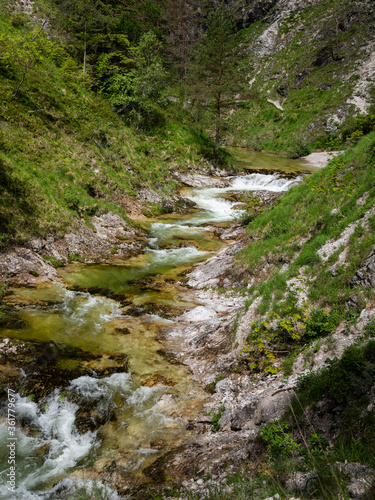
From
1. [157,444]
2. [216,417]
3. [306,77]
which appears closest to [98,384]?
[157,444]

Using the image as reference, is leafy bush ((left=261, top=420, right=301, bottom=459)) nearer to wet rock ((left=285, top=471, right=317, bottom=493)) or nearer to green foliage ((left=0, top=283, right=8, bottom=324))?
wet rock ((left=285, top=471, right=317, bottom=493))

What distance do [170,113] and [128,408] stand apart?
30194 millimetres

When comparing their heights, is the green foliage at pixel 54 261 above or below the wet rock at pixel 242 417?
above

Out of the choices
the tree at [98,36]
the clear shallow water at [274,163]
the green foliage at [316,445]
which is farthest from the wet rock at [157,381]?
the tree at [98,36]

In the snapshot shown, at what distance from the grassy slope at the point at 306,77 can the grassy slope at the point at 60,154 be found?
61.4 feet

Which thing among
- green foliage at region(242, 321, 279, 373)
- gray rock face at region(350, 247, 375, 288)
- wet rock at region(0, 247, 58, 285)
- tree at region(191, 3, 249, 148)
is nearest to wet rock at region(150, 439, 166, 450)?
green foliage at region(242, 321, 279, 373)

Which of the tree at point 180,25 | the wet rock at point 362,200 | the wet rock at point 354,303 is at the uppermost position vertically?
the tree at point 180,25

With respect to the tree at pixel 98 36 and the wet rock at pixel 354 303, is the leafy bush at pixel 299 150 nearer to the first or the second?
the tree at pixel 98 36

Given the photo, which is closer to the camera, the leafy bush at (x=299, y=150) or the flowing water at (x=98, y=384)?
the flowing water at (x=98, y=384)

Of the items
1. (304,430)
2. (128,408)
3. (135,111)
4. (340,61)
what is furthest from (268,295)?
(340,61)

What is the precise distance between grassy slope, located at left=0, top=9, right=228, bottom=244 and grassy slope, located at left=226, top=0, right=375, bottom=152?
61.4ft

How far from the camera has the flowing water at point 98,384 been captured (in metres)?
4.48

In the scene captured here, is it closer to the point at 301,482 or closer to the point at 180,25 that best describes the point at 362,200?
the point at 301,482

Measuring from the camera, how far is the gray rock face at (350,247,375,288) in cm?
497
